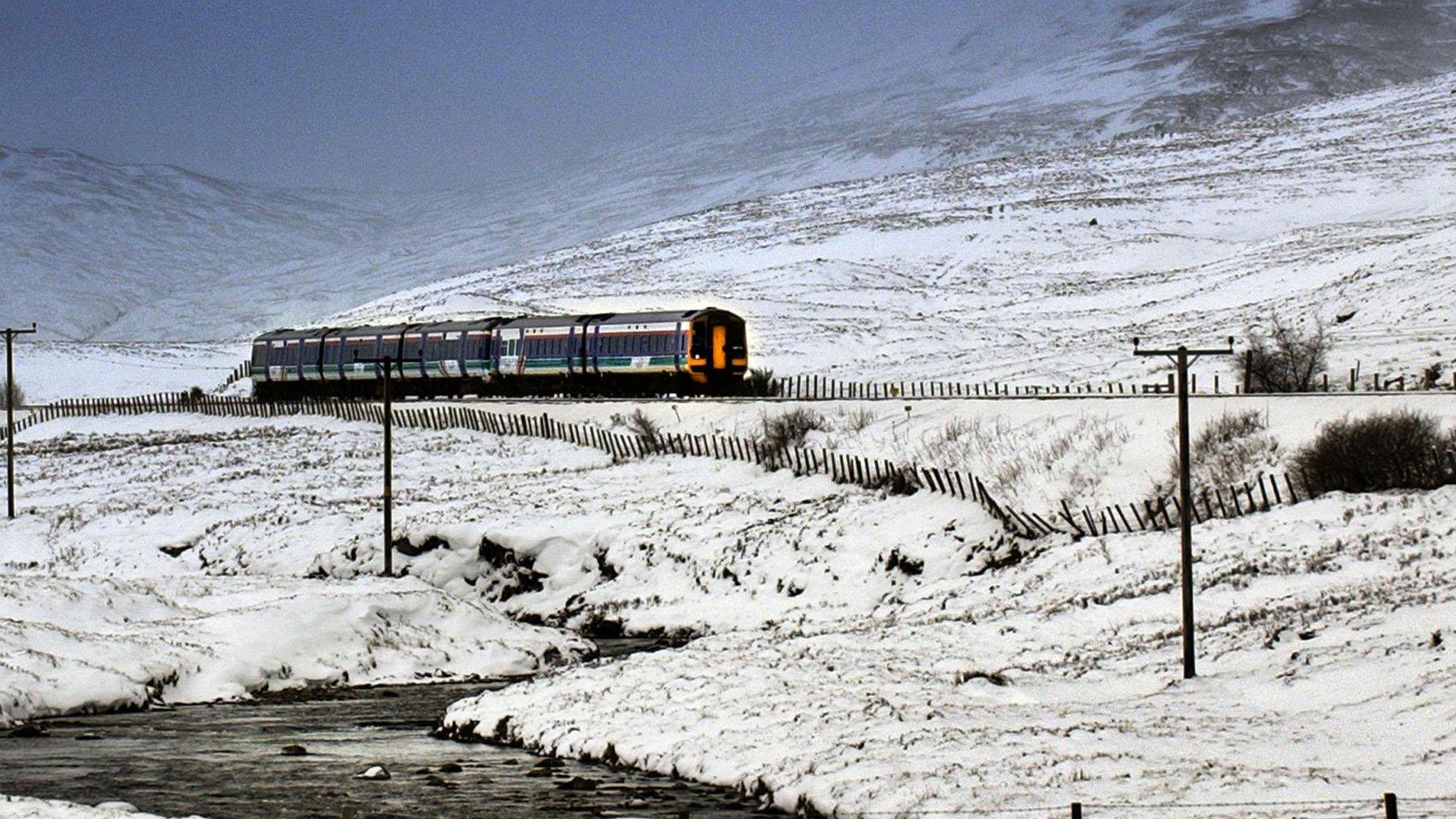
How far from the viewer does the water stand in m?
19.7

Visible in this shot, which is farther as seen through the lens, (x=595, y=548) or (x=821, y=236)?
(x=821, y=236)

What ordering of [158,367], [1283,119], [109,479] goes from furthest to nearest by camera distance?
1. [1283,119]
2. [158,367]
3. [109,479]

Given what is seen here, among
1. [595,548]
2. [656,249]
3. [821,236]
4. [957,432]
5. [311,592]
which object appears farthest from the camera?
[656,249]

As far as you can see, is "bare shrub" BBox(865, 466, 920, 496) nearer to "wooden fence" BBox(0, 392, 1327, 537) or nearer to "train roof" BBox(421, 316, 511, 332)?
"wooden fence" BBox(0, 392, 1327, 537)

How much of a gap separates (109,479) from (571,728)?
43361mm

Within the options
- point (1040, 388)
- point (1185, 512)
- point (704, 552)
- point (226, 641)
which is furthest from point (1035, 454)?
point (1040, 388)

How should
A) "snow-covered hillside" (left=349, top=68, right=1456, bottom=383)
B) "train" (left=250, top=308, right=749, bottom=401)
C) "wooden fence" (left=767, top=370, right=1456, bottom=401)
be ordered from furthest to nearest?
"snow-covered hillside" (left=349, top=68, right=1456, bottom=383), "train" (left=250, top=308, right=749, bottom=401), "wooden fence" (left=767, top=370, right=1456, bottom=401)

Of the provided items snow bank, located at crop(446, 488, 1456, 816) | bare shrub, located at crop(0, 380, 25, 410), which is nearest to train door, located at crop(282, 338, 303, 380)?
bare shrub, located at crop(0, 380, 25, 410)

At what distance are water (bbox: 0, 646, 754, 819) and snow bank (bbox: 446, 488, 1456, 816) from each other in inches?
32.4

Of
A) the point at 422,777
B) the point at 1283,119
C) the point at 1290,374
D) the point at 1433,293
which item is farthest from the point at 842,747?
the point at 1283,119

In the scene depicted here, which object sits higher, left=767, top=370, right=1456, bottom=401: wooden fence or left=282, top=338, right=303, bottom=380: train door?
left=282, top=338, right=303, bottom=380: train door

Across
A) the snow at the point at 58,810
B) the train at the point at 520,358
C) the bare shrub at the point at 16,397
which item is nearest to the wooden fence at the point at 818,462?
the train at the point at 520,358

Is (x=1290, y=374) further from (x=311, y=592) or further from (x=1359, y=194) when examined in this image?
(x=1359, y=194)

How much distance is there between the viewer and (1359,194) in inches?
5374
